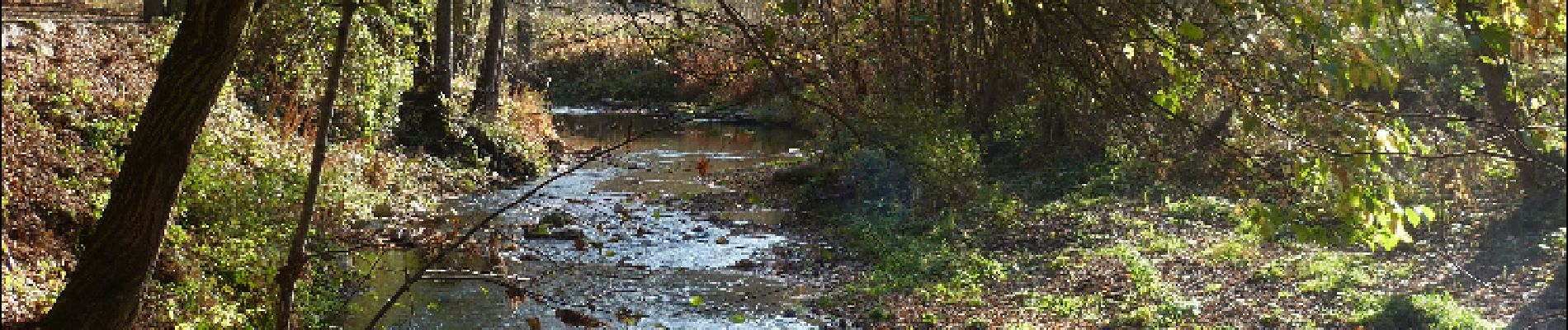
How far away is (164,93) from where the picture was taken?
16.4 feet

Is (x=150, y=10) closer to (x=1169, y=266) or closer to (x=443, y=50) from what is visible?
(x=443, y=50)

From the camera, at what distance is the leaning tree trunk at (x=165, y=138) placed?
16.1 ft

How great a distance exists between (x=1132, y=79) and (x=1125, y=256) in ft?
25.0

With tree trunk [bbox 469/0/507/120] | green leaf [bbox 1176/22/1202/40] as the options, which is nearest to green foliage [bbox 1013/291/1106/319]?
green leaf [bbox 1176/22/1202/40]

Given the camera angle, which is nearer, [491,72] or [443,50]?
[443,50]

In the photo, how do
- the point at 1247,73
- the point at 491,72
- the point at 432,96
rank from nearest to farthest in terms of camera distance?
the point at 1247,73 < the point at 432,96 < the point at 491,72

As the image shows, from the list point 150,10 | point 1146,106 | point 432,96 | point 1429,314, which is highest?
point 150,10

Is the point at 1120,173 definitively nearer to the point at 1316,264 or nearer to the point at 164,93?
the point at 1316,264

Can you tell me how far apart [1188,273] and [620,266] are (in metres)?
5.31

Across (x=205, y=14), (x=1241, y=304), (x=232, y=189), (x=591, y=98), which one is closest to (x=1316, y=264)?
(x=1241, y=304)

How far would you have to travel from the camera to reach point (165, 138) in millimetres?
4973

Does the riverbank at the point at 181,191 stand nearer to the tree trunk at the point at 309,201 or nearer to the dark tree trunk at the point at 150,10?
the dark tree trunk at the point at 150,10

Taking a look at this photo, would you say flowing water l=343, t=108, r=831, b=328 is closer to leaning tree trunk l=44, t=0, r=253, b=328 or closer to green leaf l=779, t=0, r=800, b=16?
green leaf l=779, t=0, r=800, b=16

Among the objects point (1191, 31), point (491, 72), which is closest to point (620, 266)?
point (491, 72)
